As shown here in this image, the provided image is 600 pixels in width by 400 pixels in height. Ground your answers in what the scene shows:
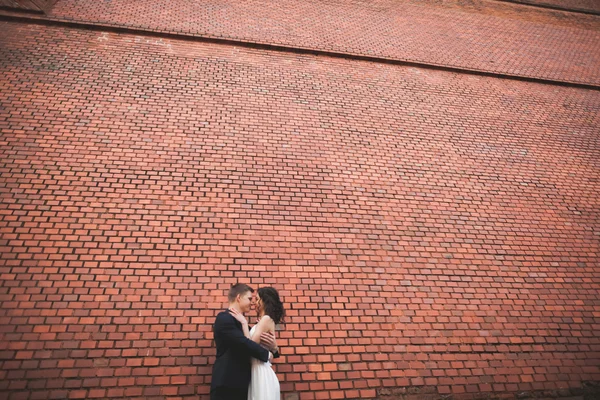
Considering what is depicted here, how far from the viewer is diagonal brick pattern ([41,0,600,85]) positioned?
17.4 ft

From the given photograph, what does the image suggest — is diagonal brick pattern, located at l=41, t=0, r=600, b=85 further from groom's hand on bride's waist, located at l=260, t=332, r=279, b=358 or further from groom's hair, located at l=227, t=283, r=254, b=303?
groom's hand on bride's waist, located at l=260, t=332, r=279, b=358

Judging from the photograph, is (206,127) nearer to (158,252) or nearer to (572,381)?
(158,252)

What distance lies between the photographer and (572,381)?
3.04 m

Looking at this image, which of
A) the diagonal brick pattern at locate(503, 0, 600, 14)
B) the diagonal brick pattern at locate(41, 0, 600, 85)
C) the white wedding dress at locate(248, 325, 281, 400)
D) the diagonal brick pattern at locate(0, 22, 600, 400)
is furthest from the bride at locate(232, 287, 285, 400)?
the diagonal brick pattern at locate(503, 0, 600, 14)

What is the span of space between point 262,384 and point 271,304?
0.58 metres

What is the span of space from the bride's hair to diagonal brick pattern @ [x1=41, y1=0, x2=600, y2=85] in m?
4.61

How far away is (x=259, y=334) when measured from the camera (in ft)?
7.65

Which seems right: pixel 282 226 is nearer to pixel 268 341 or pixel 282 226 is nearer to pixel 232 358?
pixel 268 341

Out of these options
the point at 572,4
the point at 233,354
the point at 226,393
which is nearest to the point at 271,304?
the point at 233,354

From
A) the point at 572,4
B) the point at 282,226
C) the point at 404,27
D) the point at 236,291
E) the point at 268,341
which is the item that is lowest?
the point at 268,341

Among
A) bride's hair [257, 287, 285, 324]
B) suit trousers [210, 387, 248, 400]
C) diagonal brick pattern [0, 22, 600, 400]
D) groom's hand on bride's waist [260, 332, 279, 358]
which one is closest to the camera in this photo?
suit trousers [210, 387, 248, 400]

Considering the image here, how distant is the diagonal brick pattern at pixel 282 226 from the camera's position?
2.75 meters

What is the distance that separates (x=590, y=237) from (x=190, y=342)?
5.32m

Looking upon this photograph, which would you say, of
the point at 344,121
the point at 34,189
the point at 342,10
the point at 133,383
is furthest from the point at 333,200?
the point at 342,10
